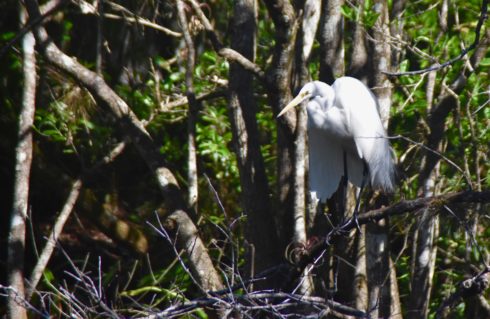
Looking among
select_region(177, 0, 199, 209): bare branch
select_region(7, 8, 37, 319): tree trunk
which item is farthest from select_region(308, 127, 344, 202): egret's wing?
select_region(7, 8, 37, 319): tree trunk

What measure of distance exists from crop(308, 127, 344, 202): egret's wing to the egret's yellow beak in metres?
0.34

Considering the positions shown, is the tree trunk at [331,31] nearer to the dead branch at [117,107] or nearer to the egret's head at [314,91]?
the egret's head at [314,91]

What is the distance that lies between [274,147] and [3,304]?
6.57 ft

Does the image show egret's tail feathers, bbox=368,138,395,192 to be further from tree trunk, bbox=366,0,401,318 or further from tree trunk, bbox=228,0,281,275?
tree trunk, bbox=228,0,281,275

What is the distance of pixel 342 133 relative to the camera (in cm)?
429

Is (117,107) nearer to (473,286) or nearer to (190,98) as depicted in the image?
(190,98)

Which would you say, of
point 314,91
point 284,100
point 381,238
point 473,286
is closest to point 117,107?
point 284,100

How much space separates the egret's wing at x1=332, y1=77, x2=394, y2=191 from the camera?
4023mm

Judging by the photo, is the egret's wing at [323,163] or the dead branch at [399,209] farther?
the egret's wing at [323,163]

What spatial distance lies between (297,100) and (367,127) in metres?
0.48

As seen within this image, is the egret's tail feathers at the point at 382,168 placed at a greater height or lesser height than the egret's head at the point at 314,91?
lesser

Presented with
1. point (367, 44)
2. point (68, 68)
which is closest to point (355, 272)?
point (367, 44)

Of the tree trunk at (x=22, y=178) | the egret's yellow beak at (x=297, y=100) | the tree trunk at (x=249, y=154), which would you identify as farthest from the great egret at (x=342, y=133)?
the tree trunk at (x=22, y=178)

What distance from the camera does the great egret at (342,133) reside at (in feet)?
13.2
